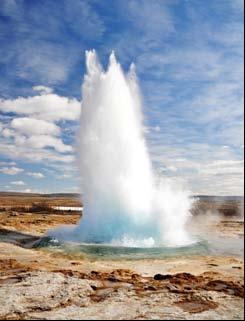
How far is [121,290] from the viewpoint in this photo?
11422 mm

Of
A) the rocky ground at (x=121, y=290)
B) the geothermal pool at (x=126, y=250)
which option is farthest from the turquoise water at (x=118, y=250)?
the rocky ground at (x=121, y=290)

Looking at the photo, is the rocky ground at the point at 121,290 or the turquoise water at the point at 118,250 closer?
the rocky ground at the point at 121,290

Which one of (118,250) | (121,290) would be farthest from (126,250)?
(121,290)

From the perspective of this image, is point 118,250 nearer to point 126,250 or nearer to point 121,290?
point 126,250

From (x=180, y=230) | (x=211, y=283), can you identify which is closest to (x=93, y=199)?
(x=180, y=230)

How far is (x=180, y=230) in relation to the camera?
26562 millimetres

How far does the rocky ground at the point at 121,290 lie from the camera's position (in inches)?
355

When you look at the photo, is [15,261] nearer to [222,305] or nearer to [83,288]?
[83,288]

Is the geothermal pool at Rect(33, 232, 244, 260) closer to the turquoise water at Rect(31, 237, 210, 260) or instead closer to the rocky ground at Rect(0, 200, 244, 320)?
the turquoise water at Rect(31, 237, 210, 260)

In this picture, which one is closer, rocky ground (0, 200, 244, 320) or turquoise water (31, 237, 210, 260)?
rocky ground (0, 200, 244, 320)

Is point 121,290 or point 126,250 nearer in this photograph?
point 121,290

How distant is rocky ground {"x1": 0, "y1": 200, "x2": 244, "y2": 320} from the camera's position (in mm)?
9016

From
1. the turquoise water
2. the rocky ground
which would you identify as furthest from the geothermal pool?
the rocky ground

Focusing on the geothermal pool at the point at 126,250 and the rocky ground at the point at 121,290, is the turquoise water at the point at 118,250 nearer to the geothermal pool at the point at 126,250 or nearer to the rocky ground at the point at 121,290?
the geothermal pool at the point at 126,250
